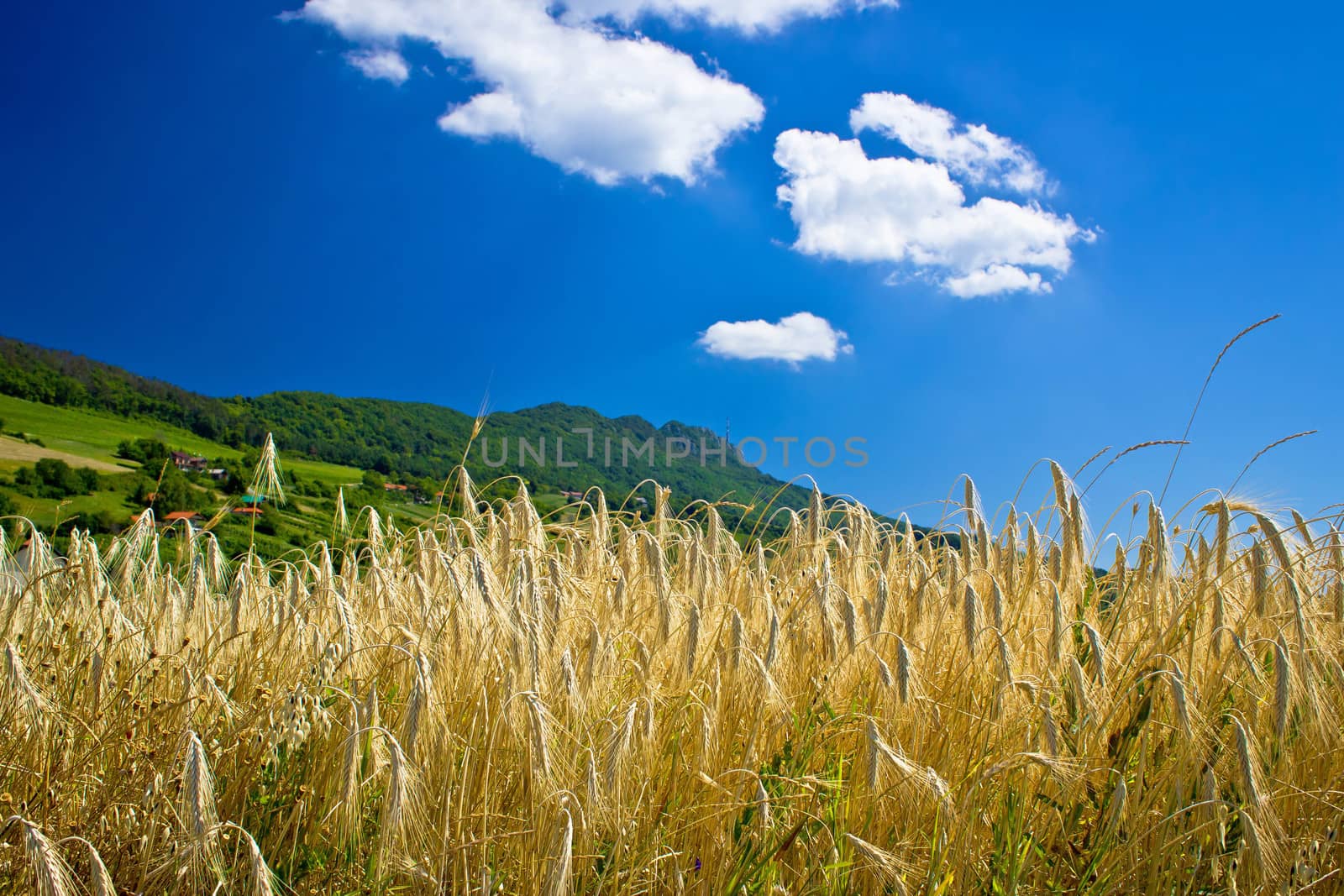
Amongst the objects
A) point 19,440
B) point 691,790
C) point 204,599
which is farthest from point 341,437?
point 691,790

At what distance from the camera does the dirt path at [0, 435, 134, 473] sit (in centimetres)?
3009

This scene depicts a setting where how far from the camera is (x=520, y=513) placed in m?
3.59

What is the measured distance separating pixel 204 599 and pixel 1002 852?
376cm

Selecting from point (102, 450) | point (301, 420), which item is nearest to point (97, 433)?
point (102, 450)

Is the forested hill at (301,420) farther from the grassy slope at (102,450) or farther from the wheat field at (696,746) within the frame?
the wheat field at (696,746)

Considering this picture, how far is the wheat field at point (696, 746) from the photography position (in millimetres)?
1882

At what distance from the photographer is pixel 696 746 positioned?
2238 millimetres

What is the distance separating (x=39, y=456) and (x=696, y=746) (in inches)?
1542

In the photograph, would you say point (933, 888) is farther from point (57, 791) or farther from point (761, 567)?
point (57, 791)

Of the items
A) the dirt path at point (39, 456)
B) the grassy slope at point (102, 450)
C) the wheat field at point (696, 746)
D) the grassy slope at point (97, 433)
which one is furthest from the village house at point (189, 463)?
the wheat field at point (696, 746)

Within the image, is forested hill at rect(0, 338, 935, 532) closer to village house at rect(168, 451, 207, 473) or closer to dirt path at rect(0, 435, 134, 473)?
dirt path at rect(0, 435, 134, 473)

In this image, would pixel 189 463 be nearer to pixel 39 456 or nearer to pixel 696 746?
pixel 39 456

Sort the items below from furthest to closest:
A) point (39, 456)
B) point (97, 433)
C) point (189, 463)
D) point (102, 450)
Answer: point (97, 433) → point (102, 450) → point (39, 456) → point (189, 463)

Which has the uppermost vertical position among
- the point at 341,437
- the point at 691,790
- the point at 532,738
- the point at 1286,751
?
the point at 341,437
